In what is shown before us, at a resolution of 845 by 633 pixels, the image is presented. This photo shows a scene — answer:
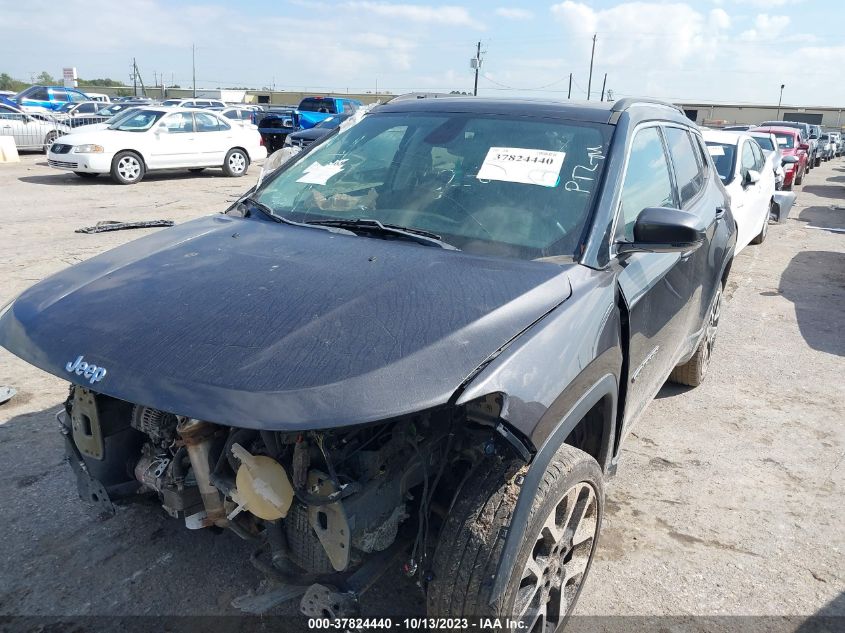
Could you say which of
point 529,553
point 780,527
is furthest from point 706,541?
point 529,553

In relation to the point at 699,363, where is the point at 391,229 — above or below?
above

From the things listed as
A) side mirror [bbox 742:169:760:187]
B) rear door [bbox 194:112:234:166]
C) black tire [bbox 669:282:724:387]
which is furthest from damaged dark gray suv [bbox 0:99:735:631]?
rear door [bbox 194:112:234:166]

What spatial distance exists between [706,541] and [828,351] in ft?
11.6

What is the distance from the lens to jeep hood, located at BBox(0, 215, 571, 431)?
1.77 m

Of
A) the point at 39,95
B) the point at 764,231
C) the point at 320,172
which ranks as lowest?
the point at 764,231

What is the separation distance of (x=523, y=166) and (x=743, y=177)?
6.57 meters

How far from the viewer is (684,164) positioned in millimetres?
3859

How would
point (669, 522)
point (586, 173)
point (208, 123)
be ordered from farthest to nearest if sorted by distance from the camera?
point (208, 123), point (669, 522), point (586, 173)

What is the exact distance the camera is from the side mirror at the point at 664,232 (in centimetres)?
250

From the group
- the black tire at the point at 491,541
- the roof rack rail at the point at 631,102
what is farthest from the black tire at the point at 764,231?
the black tire at the point at 491,541

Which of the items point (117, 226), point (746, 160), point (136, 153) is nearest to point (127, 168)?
point (136, 153)

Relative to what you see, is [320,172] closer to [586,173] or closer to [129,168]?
[586,173]

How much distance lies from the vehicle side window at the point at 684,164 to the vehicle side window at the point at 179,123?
13.3 m

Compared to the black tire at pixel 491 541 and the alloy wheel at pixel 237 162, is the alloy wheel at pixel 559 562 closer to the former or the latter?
the black tire at pixel 491 541
